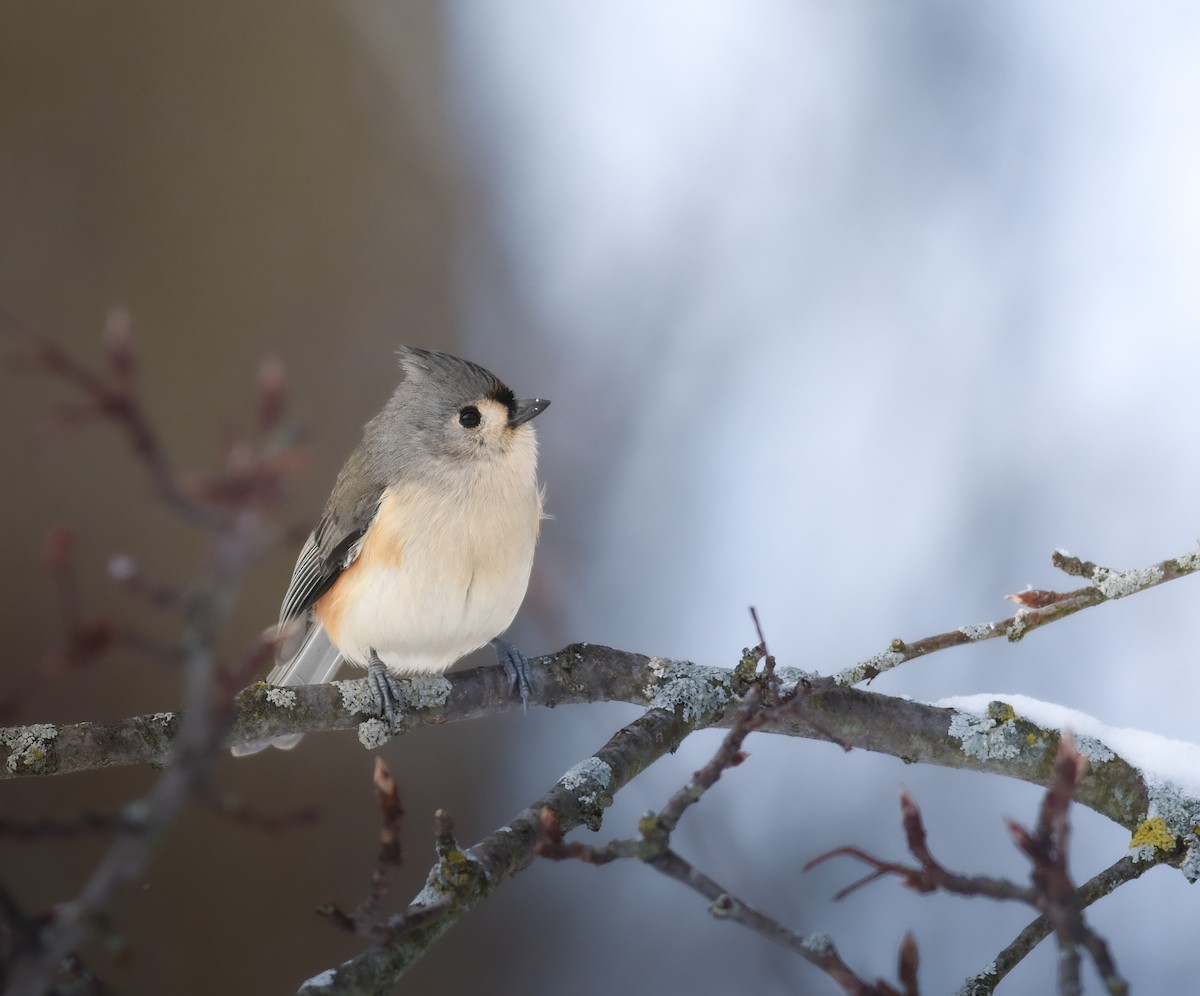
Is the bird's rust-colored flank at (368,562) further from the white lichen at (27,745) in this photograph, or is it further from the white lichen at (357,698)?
the white lichen at (27,745)

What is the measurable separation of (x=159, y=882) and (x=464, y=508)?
1.06 m

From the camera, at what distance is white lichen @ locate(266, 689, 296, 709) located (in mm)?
1438

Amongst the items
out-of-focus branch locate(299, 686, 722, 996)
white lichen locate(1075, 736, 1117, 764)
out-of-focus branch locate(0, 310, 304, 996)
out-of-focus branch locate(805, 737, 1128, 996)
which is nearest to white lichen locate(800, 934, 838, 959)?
out-of-focus branch locate(805, 737, 1128, 996)

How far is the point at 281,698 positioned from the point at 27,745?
294mm

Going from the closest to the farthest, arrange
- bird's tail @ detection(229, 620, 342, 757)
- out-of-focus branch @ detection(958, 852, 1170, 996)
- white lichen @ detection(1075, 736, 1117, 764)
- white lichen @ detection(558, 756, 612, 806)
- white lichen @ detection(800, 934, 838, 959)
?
white lichen @ detection(800, 934, 838, 959), out-of-focus branch @ detection(958, 852, 1170, 996), white lichen @ detection(558, 756, 612, 806), white lichen @ detection(1075, 736, 1117, 764), bird's tail @ detection(229, 620, 342, 757)

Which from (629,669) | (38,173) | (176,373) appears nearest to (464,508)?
(629,669)

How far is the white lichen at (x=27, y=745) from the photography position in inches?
52.0

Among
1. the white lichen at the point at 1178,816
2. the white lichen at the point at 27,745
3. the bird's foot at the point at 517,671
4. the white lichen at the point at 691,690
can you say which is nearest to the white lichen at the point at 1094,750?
the white lichen at the point at 1178,816

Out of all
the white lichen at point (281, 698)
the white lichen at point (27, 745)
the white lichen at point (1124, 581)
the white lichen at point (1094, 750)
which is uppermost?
the white lichen at point (1124, 581)

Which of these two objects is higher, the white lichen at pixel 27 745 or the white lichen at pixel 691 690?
the white lichen at pixel 691 690

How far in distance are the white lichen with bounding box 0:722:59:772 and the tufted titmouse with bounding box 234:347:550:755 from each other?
16.4 inches

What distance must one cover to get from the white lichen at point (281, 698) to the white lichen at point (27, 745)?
248 millimetres

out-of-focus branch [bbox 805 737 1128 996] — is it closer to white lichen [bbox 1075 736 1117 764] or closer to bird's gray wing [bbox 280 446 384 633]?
white lichen [bbox 1075 736 1117 764]

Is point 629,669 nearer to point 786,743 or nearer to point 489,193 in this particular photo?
point 786,743
